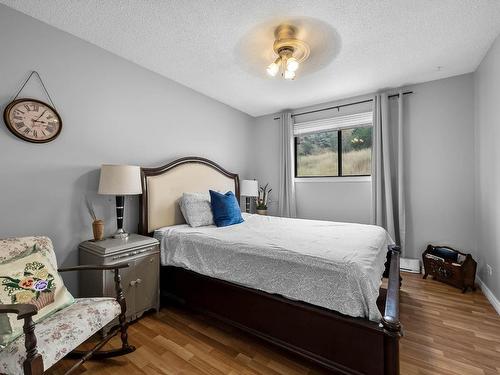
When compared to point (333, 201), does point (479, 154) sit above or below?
above

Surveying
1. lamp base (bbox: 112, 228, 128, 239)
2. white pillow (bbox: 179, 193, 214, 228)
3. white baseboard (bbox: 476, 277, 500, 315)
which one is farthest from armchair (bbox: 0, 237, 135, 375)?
white baseboard (bbox: 476, 277, 500, 315)

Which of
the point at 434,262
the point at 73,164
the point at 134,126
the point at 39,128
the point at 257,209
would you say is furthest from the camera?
the point at 257,209

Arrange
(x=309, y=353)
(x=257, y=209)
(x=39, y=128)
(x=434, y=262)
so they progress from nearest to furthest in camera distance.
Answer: (x=309, y=353) < (x=39, y=128) < (x=434, y=262) < (x=257, y=209)

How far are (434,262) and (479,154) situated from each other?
4.65 feet

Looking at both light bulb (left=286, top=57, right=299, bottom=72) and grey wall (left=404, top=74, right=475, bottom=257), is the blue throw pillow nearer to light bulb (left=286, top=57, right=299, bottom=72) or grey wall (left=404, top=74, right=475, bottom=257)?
light bulb (left=286, top=57, right=299, bottom=72)

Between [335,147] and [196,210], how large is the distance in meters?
2.61

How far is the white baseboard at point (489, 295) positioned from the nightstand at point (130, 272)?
3334 millimetres

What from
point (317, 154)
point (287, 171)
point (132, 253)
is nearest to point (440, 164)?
point (317, 154)

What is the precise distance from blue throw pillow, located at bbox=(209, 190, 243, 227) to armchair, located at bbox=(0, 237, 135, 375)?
1.32m

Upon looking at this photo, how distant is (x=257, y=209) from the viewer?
174 inches

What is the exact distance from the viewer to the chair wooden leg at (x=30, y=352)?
42.4 inches

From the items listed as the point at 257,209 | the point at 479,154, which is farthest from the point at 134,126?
the point at 479,154

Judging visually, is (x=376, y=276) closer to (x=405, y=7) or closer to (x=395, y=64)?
(x=405, y=7)

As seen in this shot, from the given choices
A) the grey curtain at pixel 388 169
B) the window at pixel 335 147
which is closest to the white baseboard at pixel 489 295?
the grey curtain at pixel 388 169
